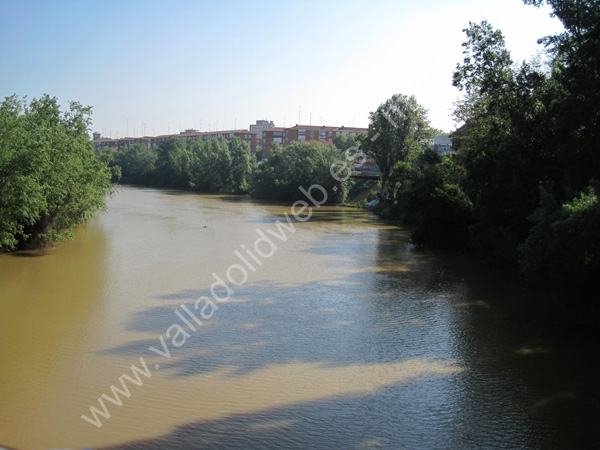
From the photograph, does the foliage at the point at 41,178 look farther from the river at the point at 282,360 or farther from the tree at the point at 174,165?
the tree at the point at 174,165

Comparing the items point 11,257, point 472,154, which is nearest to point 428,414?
point 472,154

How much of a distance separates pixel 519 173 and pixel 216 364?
1171cm

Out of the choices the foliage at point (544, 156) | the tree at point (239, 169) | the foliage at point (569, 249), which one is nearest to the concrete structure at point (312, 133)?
the tree at point (239, 169)

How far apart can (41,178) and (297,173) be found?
1420 inches

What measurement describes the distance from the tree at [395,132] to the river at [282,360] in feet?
77.0

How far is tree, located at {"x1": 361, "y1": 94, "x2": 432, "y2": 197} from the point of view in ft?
136

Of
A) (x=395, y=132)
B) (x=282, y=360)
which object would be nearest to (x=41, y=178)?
(x=282, y=360)

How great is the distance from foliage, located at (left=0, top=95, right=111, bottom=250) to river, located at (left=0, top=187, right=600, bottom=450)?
1.78 meters

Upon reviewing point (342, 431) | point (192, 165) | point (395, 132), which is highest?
point (395, 132)

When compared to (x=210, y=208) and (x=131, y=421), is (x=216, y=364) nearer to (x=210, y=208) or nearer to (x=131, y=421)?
(x=131, y=421)

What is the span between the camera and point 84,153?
2386 centimetres

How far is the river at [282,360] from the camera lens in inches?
297

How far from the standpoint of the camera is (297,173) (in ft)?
176

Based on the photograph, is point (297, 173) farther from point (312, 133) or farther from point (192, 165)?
point (312, 133)
